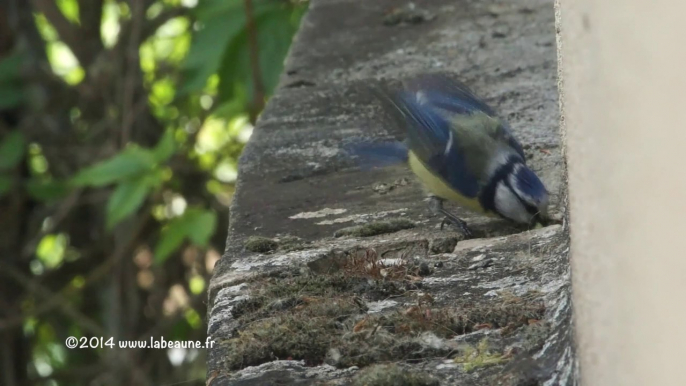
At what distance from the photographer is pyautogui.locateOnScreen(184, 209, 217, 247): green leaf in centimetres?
294

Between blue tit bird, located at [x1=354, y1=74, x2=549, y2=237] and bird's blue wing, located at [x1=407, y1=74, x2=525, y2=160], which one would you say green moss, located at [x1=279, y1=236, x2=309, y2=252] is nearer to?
blue tit bird, located at [x1=354, y1=74, x2=549, y2=237]

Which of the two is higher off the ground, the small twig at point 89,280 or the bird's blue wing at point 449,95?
the bird's blue wing at point 449,95

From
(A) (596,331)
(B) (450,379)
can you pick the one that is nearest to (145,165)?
(B) (450,379)

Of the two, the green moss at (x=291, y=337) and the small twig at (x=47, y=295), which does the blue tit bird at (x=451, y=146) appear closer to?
the green moss at (x=291, y=337)

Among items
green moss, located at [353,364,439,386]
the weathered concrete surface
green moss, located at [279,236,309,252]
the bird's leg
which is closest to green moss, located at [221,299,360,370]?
the weathered concrete surface

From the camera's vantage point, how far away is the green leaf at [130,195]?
9.30 ft

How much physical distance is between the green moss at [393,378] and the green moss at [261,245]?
0.55m

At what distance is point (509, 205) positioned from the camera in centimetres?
179

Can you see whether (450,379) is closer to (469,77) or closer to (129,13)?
(469,77)

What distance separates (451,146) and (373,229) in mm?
405

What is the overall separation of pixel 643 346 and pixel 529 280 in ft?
2.04

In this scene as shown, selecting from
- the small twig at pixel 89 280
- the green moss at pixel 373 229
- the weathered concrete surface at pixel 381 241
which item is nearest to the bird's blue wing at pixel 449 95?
the weathered concrete surface at pixel 381 241

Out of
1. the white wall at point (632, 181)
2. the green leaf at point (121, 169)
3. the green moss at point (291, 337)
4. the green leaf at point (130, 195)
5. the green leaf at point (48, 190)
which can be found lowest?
the green leaf at point (48, 190)

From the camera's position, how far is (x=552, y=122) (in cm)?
213
